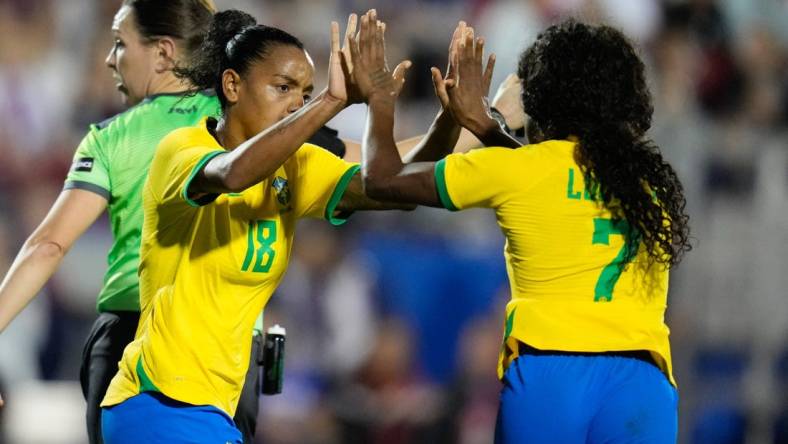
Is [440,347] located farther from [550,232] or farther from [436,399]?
[550,232]

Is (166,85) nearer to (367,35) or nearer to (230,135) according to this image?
(230,135)

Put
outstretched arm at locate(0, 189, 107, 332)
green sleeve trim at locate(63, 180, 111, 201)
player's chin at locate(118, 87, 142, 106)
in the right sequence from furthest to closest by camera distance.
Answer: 1. player's chin at locate(118, 87, 142, 106)
2. green sleeve trim at locate(63, 180, 111, 201)
3. outstretched arm at locate(0, 189, 107, 332)

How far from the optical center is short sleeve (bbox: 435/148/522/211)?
10.8ft

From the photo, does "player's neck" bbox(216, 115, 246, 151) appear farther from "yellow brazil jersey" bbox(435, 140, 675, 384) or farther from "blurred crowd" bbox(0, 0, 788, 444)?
"blurred crowd" bbox(0, 0, 788, 444)

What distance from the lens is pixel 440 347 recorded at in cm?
785

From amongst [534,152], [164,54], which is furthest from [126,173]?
[534,152]

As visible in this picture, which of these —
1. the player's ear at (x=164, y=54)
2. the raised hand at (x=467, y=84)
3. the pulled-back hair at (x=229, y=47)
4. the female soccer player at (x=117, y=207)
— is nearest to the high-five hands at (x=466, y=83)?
the raised hand at (x=467, y=84)

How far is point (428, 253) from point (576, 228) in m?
4.62

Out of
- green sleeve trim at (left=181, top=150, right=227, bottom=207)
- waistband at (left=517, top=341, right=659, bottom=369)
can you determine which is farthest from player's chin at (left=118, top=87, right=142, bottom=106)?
waistband at (left=517, top=341, right=659, bottom=369)

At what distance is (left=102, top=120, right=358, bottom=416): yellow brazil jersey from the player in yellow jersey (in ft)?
1.02

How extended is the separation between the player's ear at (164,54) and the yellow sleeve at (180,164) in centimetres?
89

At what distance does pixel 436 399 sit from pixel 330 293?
0.91m

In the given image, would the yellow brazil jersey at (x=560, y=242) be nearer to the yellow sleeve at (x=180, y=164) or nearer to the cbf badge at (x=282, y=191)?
the cbf badge at (x=282, y=191)

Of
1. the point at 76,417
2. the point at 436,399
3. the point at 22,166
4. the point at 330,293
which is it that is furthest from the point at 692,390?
the point at 22,166
